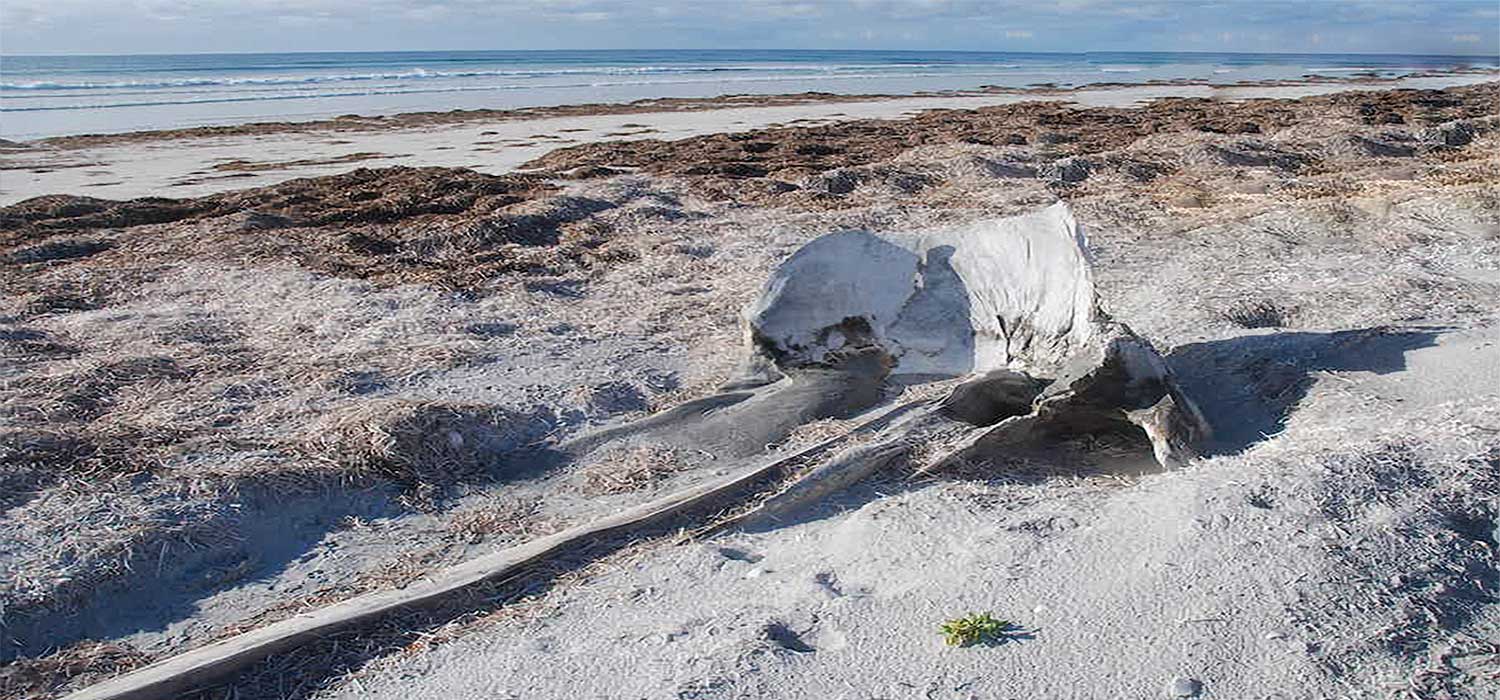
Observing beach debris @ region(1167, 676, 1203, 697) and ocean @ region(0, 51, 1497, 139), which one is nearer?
beach debris @ region(1167, 676, 1203, 697)

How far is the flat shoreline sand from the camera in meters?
15.3

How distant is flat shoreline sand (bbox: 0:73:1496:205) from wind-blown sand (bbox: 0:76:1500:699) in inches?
232

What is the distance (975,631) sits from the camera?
3.42 metres

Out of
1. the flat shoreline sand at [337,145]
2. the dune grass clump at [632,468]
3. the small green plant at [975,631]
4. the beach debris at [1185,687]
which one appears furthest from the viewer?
the flat shoreline sand at [337,145]

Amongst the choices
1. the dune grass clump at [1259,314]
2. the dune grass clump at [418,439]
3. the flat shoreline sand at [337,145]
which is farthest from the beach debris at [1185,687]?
the flat shoreline sand at [337,145]

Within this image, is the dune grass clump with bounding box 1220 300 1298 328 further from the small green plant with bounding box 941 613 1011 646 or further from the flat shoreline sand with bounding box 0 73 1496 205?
the flat shoreline sand with bounding box 0 73 1496 205

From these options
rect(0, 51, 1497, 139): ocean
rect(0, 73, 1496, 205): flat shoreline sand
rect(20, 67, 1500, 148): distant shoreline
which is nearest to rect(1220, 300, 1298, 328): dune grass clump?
rect(0, 73, 1496, 205): flat shoreline sand

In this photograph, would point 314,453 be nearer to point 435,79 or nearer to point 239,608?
point 239,608

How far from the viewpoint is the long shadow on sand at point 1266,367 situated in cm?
518

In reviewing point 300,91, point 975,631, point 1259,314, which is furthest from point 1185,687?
point 300,91

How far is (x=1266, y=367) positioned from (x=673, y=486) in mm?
3164

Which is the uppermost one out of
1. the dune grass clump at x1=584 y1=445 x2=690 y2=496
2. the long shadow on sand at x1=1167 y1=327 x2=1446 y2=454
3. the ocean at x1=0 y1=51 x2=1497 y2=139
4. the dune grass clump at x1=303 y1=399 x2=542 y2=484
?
the ocean at x1=0 y1=51 x2=1497 y2=139

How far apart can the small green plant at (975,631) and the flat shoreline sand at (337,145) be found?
1322cm

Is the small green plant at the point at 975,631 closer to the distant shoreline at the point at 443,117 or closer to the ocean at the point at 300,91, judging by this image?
the distant shoreline at the point at 443,117
